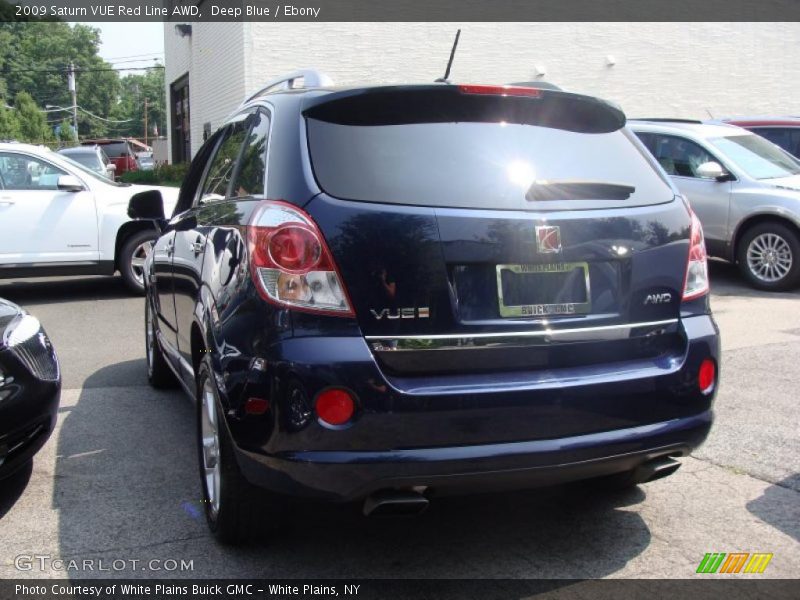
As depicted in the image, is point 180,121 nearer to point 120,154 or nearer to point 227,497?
point 120,154

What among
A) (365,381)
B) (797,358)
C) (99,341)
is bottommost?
(99,341)

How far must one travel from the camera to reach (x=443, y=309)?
2.91 metres

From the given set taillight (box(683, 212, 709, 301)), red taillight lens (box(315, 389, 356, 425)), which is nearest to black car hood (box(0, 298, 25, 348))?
red taillight lens (box(315, 389, 356, 425))

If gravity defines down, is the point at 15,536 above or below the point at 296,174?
below

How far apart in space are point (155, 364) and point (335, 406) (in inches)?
135

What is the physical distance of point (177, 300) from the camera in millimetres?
4414

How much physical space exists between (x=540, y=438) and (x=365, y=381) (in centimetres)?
Answer: 64

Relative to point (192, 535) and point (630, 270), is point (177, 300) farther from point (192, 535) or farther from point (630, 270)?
point (630, 270)

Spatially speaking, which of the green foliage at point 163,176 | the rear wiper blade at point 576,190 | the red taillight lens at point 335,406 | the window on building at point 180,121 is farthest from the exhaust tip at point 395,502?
the window on building at point 180,121

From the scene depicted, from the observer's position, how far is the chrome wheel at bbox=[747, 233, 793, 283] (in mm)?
9578

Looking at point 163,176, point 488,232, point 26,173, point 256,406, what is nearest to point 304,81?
point 488,232

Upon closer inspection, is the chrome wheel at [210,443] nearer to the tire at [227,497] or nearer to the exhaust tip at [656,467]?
the tire at [227,497]

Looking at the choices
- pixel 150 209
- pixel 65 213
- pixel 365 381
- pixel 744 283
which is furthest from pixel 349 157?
pixel 744 283

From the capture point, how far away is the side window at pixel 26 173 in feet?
31.9
